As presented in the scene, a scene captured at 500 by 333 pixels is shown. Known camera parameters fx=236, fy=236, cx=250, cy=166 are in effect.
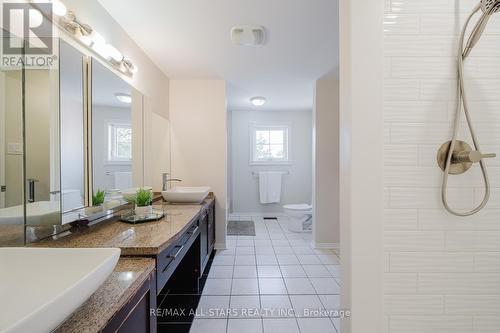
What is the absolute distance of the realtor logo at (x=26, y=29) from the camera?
963mm

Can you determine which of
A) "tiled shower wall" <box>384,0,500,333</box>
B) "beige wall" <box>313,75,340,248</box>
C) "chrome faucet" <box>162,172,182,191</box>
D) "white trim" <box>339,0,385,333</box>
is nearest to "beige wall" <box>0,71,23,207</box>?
"white trim" <box>339,0,385,333</box>

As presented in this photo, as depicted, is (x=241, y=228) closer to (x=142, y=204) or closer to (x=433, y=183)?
(x=142, y=204)

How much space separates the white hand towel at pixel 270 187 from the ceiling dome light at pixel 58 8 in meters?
4.08

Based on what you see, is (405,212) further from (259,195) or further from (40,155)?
(259,195)

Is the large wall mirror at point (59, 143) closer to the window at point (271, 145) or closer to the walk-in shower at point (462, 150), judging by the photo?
the walk-in shower at point (462, 150)

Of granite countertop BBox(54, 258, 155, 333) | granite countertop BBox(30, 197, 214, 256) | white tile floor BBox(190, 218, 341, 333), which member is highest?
granite countertop BBox(30, 197, 214, 256)

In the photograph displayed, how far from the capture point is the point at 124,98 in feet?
6.19

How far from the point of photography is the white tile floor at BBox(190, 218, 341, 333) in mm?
1753

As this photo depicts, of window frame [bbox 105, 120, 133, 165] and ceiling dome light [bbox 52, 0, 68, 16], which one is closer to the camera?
ceiling dome light [bbox 52, 0, 68, 16]

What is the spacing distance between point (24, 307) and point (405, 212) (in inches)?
50.4

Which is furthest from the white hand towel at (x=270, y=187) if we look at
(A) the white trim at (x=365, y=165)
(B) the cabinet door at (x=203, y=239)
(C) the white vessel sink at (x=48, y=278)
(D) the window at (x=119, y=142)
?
(C) the white vessel sink at (x=48, y=278)

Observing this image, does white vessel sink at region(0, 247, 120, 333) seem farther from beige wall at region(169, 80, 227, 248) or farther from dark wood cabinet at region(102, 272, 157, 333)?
beige wall at region(169, 80, 227, 248)

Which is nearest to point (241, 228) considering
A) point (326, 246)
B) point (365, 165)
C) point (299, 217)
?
point (299, 217)

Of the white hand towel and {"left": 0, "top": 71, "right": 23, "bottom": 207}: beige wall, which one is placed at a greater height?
{"left": 0, "top": 71, "right": 23, "bottom": 207}: beige wall
